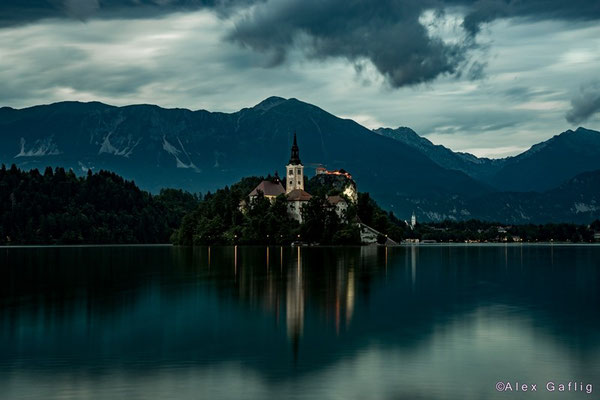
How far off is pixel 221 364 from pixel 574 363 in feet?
49.6

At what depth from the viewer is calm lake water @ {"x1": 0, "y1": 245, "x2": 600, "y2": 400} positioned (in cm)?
2673

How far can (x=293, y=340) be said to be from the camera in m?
36.8

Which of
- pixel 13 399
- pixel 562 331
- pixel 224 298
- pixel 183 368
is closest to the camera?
pixel 13 399

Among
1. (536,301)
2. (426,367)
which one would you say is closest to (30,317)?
(426,367)

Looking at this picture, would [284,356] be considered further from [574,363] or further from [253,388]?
[574,363]

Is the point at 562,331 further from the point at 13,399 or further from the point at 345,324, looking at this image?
the point at 13,399

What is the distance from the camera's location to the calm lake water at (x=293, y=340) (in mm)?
26734

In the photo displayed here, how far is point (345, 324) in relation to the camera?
141ft

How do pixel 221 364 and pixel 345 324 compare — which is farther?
pixel 345 324

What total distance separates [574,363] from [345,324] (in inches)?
589

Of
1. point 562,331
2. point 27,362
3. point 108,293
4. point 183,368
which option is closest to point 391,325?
point 562,331

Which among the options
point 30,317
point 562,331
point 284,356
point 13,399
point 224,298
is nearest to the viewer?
point 13,399

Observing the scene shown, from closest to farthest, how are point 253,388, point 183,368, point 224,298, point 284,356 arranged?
point 253,388
point 183,368
point 284,356
point 224,298

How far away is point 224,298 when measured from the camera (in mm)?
57312
